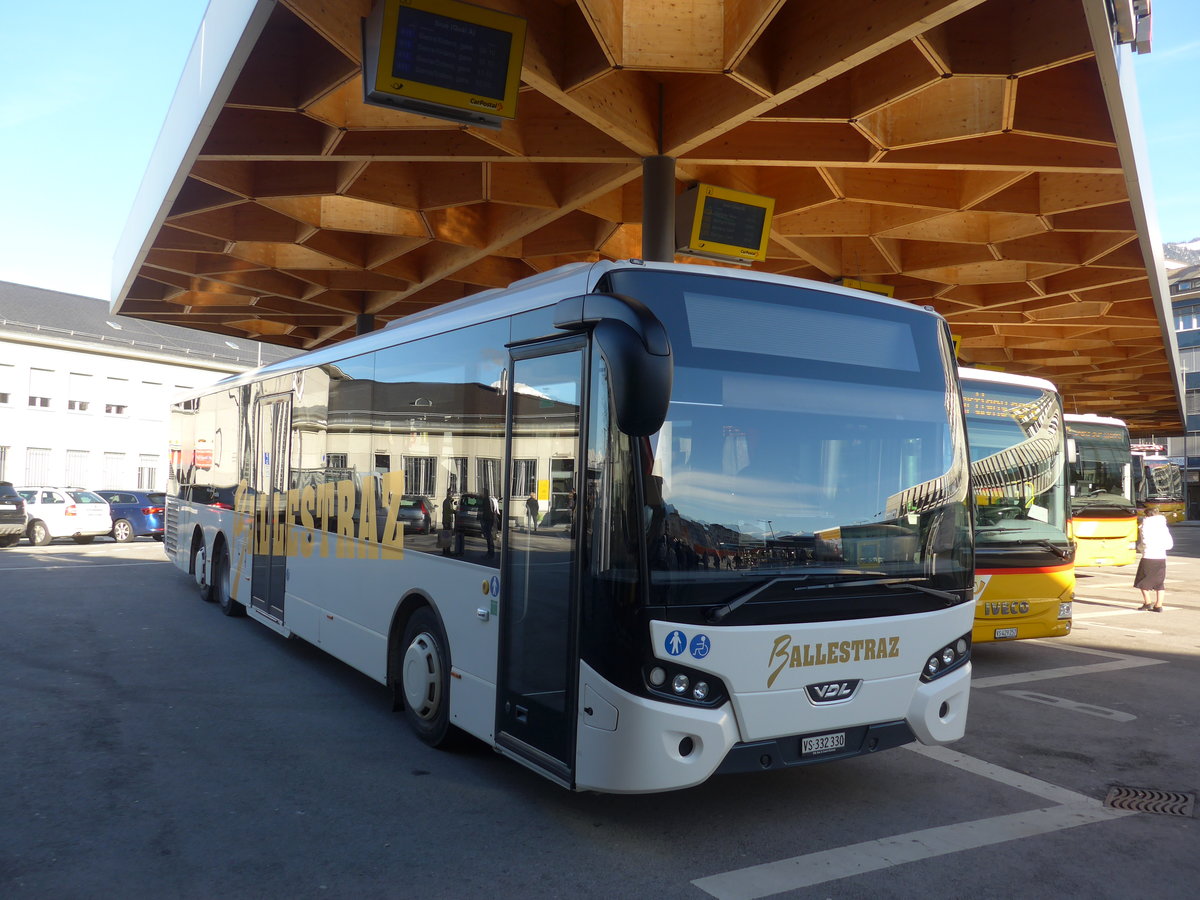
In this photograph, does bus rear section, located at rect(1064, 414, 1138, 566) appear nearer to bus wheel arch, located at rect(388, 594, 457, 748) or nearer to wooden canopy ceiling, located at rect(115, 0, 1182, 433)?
wooden canopy ceiling, located at rect(115, 0, 1182, 433)

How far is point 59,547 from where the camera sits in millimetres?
24453

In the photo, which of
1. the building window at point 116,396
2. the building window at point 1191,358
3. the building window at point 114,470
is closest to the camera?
the building window at point 114,470

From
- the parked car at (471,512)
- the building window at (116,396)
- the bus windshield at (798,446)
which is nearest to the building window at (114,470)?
the building window at (116,396)

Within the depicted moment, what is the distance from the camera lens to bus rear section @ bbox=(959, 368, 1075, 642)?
9766 millimetres

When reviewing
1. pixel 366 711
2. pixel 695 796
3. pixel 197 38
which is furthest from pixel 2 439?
pixel 695 796

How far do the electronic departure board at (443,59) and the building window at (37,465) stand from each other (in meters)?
39.8

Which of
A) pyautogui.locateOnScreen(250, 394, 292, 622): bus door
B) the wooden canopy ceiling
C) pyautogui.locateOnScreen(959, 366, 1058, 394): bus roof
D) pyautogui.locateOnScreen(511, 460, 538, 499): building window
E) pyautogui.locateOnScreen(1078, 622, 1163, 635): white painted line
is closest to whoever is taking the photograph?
pyautogui.locateOnScreen(511, 460, 538, 499): building window

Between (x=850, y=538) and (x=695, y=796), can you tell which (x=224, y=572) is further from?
(x=850, y=538)

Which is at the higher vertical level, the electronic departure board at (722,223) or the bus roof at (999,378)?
the electronic departure board at (722,223)

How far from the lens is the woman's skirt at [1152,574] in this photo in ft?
48.4

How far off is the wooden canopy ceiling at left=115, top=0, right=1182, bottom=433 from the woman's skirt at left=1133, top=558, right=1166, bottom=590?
4.55 metres

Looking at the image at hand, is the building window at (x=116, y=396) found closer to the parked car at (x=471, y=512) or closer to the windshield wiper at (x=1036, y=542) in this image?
the windshield wiper at (x=1036, y=542)

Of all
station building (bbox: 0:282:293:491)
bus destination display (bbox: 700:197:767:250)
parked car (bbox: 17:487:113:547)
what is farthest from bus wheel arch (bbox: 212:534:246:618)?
station building (bbox: 0:282:293:491)

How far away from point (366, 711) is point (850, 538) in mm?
4322
